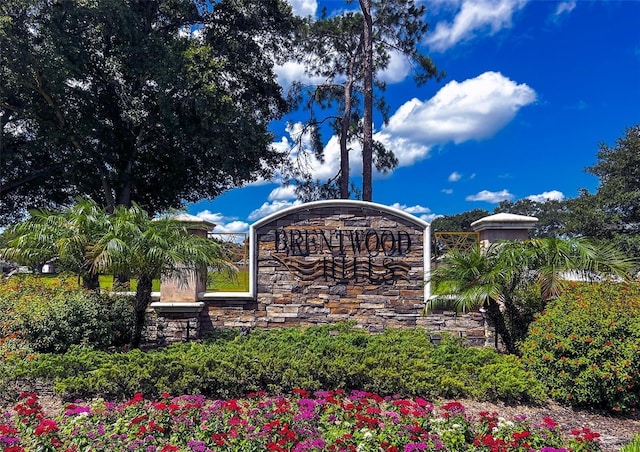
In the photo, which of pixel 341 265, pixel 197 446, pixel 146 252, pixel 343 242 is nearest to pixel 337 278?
pixel 341 265

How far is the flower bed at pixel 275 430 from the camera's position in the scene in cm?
305

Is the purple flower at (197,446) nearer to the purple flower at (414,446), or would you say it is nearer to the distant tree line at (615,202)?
the purple flower at (414,446)

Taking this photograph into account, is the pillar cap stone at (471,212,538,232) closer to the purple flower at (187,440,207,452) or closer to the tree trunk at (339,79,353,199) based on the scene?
the purple flower at (187,440,207,452)

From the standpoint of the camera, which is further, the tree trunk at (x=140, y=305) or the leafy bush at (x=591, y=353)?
the tree trunk at (x=140, y=305)

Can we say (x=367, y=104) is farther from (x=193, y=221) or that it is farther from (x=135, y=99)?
(x=193, y=221)

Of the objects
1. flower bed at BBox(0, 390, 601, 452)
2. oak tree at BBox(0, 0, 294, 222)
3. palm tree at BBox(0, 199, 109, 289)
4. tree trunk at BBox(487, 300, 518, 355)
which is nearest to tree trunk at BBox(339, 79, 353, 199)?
oak tree at BBox(0, 0, 294, 222)

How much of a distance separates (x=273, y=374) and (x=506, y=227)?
5.10 metres

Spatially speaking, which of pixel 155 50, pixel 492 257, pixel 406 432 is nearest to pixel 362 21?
pixel 155 50

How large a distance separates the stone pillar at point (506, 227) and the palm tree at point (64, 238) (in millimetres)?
6485

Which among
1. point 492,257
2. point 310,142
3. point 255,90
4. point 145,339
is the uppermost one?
point 255,90

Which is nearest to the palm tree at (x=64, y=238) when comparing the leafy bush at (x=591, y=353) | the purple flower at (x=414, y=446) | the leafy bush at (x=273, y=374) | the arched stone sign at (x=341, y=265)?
the leafy bush at (x=273, y=374)

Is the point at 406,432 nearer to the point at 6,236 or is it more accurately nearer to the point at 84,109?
the point at 6,236

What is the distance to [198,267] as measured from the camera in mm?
6508

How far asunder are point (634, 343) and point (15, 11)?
52.4 feet
